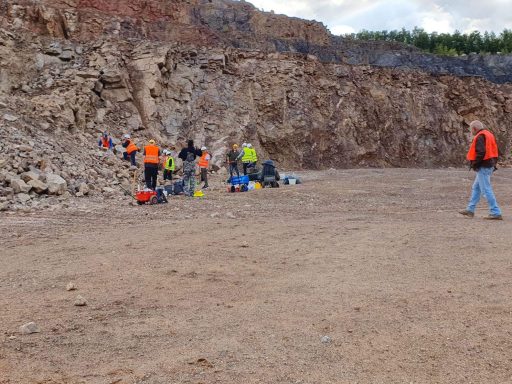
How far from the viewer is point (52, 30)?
24.5 m

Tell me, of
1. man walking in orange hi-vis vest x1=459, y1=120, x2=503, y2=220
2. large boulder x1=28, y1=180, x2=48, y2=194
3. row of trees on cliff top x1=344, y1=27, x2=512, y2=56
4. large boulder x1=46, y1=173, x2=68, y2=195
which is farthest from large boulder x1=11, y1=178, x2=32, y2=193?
row of trees on cliff top x1=344, y1=27, x2=512, y2=56

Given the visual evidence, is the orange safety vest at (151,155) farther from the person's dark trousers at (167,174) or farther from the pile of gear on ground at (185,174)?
the person's dark trousers at (167,174)

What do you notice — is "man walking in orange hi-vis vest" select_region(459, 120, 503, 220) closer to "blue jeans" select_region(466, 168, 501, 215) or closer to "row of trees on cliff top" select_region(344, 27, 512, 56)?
"blue jeans" select_region(466, 168, 501, 215)

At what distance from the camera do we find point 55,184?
12133 millimetres

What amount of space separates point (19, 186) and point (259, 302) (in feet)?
28.2

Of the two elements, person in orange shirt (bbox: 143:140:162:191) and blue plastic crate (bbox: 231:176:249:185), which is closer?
person in orange shirt (bbox: 143:140:162:191)

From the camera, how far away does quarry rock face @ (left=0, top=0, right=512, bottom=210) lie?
17500 mm

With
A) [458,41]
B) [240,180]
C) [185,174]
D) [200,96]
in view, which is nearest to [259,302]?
[185,174]

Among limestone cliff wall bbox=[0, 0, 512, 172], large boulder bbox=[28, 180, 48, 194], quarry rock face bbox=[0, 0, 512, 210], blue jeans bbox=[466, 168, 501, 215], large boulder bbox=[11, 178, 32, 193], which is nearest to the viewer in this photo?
blue jeans bbox=[466, 168, 501, 215]

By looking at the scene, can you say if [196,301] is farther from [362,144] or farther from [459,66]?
[459,66]

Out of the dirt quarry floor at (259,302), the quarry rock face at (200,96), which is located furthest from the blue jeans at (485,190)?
the quarry rock face at (200,96)

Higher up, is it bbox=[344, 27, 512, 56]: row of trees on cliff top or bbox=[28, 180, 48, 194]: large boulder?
bbox=[344, 27, 512, 56]: row of trees on cliff top

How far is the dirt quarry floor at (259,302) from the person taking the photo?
11.0ft

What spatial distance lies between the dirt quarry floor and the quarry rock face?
20.7 ft
